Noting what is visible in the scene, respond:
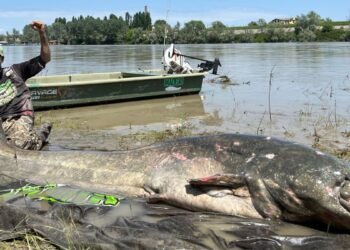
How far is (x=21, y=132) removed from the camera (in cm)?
668

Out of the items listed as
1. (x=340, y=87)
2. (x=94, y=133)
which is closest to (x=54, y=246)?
(x=94, y=133)

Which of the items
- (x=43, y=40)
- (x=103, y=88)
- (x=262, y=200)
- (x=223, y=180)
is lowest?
(x=103, y=88)

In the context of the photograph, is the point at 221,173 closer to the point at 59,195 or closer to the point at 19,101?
the point at 59,195

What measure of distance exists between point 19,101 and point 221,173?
372 centimetres

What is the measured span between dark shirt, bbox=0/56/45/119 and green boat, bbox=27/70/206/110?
4.26 meters

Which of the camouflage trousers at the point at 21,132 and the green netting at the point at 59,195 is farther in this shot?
the camouflage trousers at the point at 21,132

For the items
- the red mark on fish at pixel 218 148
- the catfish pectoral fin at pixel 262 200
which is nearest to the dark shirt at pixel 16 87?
the red mark on fish at pixel 218 148

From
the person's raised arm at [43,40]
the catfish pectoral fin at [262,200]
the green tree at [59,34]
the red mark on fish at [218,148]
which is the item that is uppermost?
the person's raised arm at [43,40]

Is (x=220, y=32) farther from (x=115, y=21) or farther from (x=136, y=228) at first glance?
Answer: (x=136, y=228)

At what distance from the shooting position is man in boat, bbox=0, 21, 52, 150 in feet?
21.8

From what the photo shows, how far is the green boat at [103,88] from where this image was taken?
11539 millimetres

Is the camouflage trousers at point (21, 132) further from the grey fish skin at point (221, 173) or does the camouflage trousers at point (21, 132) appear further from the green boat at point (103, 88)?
the green boat at point (103, 88)

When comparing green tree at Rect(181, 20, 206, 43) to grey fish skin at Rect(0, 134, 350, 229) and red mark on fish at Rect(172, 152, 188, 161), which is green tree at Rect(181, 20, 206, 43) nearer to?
grey fish skin at Rect(0, 134, 350, 229)

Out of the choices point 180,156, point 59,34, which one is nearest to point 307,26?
point 59,34
